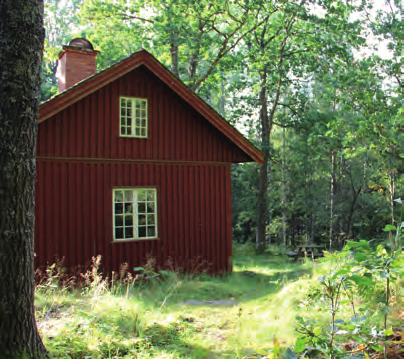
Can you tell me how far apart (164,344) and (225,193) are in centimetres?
764

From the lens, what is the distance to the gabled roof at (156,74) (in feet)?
33.4

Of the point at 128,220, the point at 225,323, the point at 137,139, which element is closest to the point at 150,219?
the point at 128,220

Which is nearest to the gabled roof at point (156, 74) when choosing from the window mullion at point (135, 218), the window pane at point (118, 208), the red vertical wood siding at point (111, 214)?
the red vertical wood siding at point (111, 214)

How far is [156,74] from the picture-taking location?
38.0 feet

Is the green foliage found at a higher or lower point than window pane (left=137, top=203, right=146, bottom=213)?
lower

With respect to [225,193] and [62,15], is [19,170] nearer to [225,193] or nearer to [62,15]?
[225,193]

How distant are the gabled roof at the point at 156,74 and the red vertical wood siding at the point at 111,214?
1.08 meters

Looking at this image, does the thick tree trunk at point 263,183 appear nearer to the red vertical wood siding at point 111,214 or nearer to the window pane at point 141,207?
the red vertical wood siding at point 111,214

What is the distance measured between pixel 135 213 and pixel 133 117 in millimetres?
2653

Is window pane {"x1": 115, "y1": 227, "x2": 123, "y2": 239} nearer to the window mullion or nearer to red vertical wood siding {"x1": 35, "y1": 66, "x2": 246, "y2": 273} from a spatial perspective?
red vertical wood siding {"x1": 35, "y1": 66, "x2": 246, "y2": 273}

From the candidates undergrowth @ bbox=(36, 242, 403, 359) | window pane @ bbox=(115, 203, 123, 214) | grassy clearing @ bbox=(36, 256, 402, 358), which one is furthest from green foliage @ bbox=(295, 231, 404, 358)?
window pane @ bbox=(115, 203, 123, 214)

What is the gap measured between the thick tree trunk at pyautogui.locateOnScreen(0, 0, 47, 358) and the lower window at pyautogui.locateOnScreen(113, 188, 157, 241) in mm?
→ 6691

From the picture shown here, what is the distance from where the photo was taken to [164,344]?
5836 mm

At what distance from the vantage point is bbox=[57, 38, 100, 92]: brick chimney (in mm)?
12969
